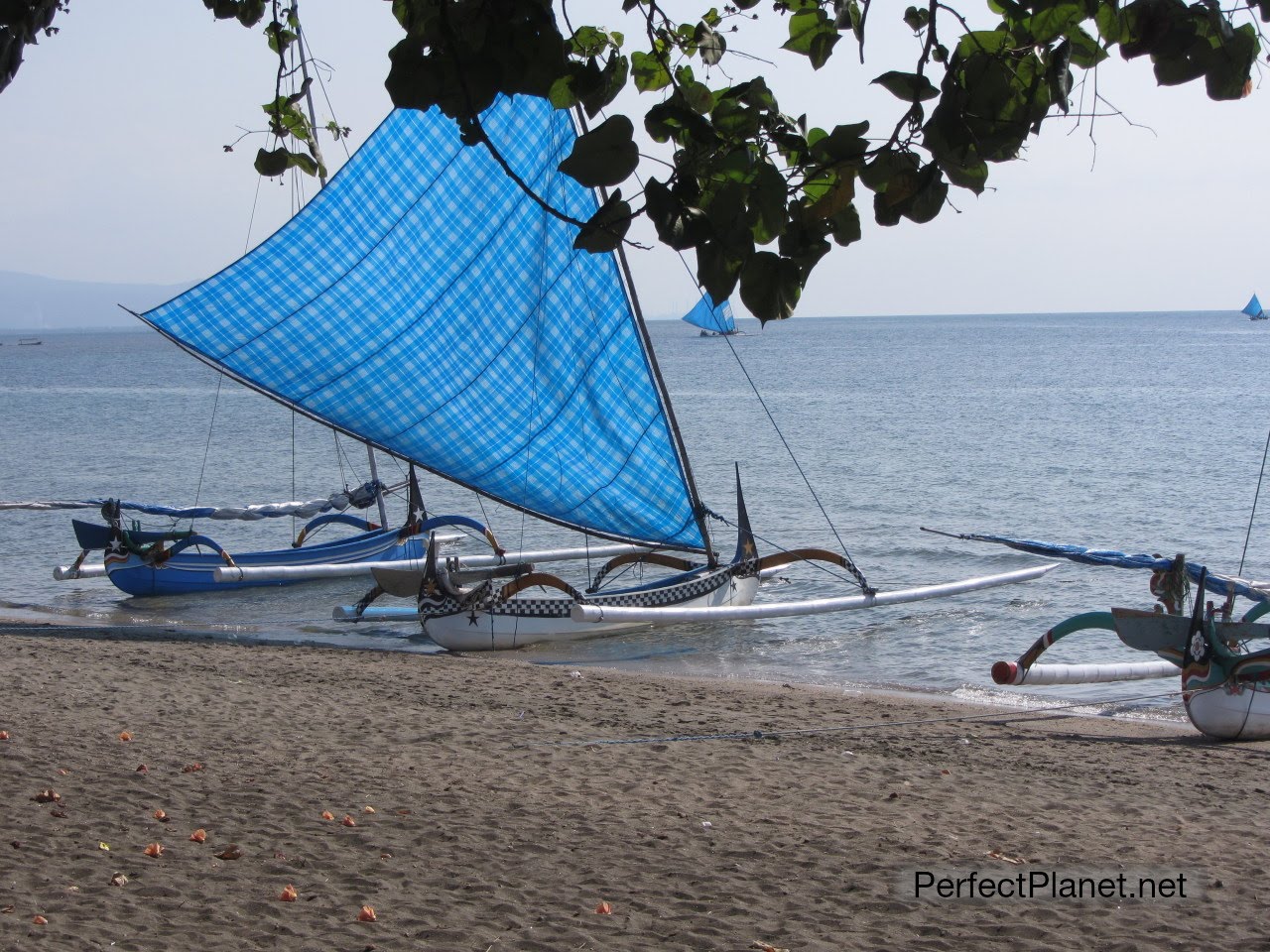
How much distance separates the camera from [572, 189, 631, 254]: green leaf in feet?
11.0

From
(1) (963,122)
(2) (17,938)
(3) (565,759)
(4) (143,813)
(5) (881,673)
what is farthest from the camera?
(5) (881,673)

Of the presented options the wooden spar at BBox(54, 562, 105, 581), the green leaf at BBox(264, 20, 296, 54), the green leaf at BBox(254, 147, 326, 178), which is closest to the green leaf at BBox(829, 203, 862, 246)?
the green leaf at BBox(254, 147, 326, 178)

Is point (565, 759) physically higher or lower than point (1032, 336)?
lower

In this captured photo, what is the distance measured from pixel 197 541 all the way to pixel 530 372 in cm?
732

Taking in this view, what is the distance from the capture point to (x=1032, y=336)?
175 m

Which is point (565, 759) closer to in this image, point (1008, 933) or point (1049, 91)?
point (1008, 933)

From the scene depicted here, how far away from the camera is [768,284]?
340 centimetres

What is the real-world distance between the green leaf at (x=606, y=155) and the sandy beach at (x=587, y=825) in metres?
3.45

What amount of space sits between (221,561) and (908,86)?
735 inches

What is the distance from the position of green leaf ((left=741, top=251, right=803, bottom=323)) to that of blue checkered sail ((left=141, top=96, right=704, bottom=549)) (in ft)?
39.1

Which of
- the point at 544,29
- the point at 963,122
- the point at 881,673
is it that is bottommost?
the point at 881,673

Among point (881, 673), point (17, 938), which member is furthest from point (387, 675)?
point (17, 938)

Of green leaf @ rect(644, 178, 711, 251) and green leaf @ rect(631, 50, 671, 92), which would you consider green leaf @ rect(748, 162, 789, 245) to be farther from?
green leaf @ rect(631, 50, 671, 92)

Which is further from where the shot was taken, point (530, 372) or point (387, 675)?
point (530, 372)
